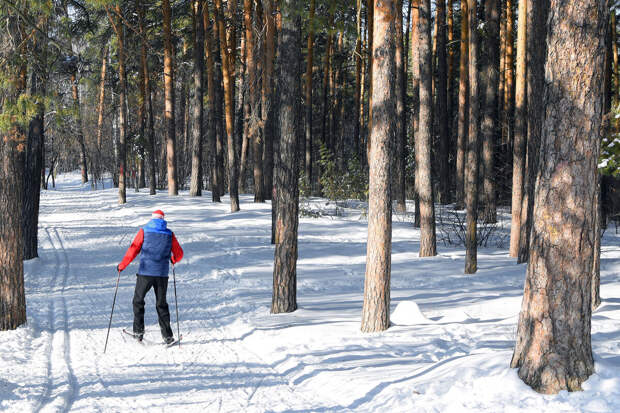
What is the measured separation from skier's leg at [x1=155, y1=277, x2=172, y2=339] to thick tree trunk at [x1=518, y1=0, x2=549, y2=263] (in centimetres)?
875

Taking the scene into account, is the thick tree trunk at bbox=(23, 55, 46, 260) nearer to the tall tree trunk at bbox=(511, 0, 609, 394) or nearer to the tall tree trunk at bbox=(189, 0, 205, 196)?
the tall tree trunk at bbox=(511, 0, 609, 394)

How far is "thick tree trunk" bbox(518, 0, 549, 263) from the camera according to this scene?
12625mm

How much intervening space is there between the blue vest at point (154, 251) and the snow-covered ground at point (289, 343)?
3.54ft

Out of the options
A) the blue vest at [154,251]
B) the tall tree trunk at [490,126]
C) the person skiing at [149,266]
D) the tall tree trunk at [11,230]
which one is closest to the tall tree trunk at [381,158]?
the person skiing at [149,266]

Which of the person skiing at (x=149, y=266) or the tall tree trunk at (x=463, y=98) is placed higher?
the tall tree trunk at (x=463, y=98)

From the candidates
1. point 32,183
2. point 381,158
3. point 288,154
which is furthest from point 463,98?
point 32,183

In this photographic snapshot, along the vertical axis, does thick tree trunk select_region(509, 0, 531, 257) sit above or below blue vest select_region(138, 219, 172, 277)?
above

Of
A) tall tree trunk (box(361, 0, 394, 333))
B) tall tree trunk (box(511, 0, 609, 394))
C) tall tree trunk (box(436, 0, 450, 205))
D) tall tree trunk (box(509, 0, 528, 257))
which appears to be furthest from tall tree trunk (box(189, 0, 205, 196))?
tall tree trunk (box(511, 0, 609, 394))

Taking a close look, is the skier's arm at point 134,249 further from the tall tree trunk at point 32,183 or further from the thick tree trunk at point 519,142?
the thick tree trunk at point 519,142

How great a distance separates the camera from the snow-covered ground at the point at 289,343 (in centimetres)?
544

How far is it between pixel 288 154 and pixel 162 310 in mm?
3227

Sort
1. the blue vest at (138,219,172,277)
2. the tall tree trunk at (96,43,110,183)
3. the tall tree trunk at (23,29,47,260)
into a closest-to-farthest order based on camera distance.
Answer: the blue vest at (138,219,172,277) → the tall tree trunk at (23,29,47,260) → the tall tree trunk at (96,43,110,183)

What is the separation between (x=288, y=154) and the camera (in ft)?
29.3

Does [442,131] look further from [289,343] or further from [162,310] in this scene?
[162,310]
